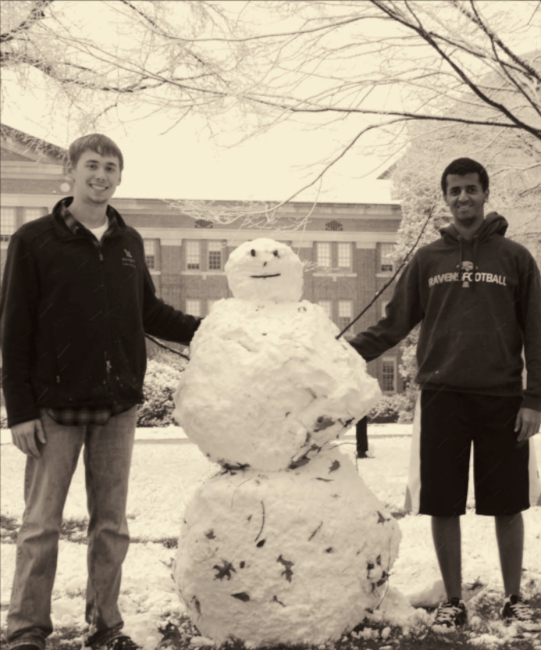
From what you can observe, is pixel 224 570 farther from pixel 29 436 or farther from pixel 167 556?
pixel 167 556

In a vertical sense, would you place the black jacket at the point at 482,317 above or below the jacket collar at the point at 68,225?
below

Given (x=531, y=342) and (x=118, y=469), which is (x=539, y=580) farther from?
(x=118, y=469)

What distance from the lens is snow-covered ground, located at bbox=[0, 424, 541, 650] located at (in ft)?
11.7

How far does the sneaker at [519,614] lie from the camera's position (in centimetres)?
323

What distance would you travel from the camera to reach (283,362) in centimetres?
299

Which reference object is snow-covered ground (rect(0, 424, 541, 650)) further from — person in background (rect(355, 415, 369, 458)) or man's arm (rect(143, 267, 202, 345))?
man's arm (rect(143, 267, 202, 345))

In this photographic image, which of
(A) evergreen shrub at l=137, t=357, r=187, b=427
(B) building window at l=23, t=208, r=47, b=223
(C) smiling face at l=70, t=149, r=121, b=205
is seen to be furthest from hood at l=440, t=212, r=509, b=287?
(B) building window at l=23, t=208, r=47, b=223

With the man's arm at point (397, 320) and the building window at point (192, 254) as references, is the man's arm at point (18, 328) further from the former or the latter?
the building window at point (192, 254)

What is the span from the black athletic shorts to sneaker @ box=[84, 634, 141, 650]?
1339 mm

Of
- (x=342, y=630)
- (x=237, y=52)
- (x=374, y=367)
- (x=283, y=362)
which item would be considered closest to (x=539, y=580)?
(x=342, y=630)

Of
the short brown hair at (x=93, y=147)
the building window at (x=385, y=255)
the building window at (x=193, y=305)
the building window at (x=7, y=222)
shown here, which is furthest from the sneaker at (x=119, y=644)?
the building window at (x=385, y=255)

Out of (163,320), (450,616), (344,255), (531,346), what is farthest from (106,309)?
(344,255)

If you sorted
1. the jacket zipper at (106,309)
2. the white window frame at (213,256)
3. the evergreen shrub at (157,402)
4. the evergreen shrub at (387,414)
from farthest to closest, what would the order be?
the white window frame at (213,256)
the evergreen shrub at (387,414)
the evergreen shrub at (157,402)
the jacket zipper at (106,309)

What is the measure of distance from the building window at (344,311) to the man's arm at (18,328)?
75.3 ft
